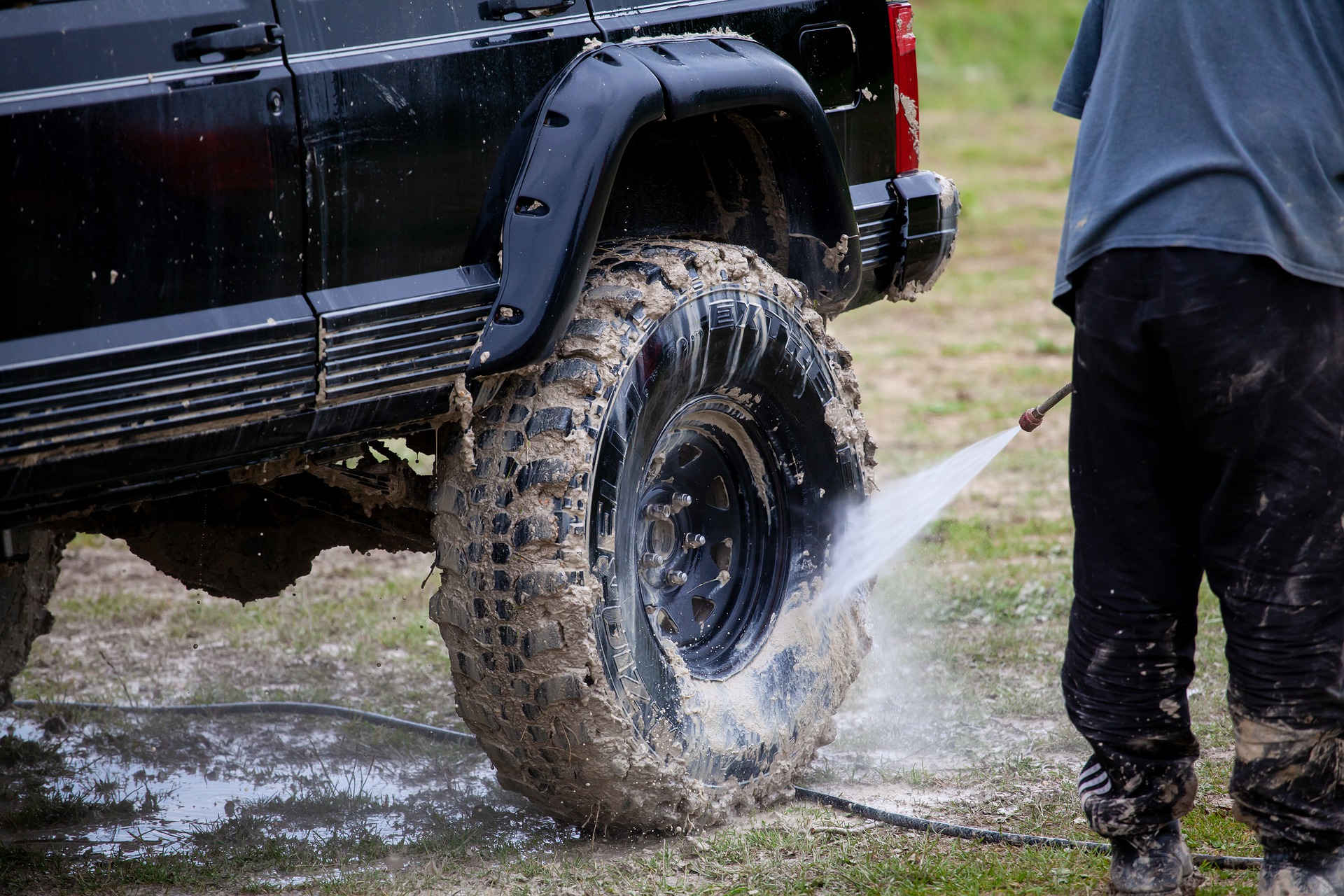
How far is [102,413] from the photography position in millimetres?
2418

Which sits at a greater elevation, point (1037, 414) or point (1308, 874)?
point (1037, 414)

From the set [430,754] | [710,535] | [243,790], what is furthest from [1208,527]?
[243,790]

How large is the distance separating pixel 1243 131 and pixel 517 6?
1.55 metres

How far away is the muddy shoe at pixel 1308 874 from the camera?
104 inches

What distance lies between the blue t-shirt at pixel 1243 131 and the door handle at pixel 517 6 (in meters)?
1.28

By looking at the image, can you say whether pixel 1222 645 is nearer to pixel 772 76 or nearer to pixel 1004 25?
pixel 772 76

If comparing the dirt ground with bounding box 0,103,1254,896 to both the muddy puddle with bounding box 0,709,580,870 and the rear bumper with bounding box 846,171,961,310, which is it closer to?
the muddy puddle with bounding box 0,709,580,870

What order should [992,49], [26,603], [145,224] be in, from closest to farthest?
[145,224] < [26,603] < [992,49]

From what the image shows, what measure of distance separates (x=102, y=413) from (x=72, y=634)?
3031mm

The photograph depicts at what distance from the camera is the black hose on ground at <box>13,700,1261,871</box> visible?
123 inches

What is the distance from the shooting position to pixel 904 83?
400 centimetres

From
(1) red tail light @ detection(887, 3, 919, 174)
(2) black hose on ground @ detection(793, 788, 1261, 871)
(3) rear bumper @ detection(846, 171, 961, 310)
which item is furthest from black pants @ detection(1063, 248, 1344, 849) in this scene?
(1) red tail light @ detection(887, 3, 919, 174)

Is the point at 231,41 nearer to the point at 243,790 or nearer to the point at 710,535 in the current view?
the point at 710,535

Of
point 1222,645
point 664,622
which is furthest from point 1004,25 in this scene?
point 664,622
